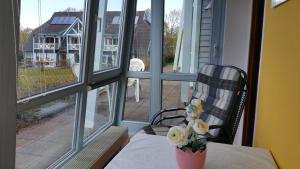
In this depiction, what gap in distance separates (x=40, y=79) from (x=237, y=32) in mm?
2282

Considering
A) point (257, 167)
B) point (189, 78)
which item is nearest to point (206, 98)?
point (189, 78)

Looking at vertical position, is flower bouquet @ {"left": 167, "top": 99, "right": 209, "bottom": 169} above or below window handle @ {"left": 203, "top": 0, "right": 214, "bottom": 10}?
below

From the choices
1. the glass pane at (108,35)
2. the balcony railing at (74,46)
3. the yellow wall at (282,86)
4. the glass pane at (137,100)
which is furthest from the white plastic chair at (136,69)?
the yellow wall at (282,86)

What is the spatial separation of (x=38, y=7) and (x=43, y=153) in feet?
4.04

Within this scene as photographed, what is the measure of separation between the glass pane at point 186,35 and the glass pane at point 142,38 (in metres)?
0.24

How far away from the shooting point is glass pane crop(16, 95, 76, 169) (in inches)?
81.6

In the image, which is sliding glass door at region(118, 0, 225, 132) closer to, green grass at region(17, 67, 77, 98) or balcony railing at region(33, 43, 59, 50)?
green grass at region(17, 67, 77, 98)

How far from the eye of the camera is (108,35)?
11.5 feet

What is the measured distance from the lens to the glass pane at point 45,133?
6.80 ft

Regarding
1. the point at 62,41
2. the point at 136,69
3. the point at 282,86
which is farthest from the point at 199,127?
the point at 136,69

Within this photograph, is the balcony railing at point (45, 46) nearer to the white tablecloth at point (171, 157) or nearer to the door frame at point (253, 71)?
the white tablecloth at point (171, 157)

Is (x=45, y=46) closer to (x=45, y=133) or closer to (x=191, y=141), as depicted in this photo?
(x=45, y=133)

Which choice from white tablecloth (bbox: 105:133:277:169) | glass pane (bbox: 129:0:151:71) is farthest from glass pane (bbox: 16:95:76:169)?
glass pane (bbox: 129:0:151:71)

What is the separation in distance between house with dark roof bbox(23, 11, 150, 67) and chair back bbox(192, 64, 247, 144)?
1.38 meters
